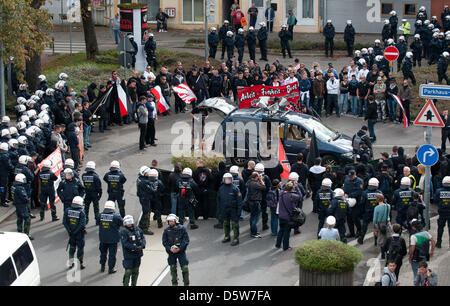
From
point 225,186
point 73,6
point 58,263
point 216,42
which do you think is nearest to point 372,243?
point 225,186

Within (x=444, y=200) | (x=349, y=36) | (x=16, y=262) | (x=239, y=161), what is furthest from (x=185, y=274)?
(x=349, y=36)

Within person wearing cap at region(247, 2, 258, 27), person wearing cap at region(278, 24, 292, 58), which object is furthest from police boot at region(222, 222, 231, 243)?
person wearing cap at region(247, 2, 258, 27)

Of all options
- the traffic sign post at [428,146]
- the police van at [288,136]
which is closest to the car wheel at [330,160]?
the police van at [288,136]

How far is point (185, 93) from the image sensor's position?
26734mm

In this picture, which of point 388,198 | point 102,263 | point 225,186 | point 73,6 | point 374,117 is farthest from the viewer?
point 73,6

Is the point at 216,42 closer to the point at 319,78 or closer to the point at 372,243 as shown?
the point at 319,78

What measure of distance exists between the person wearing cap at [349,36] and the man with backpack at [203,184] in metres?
18.0

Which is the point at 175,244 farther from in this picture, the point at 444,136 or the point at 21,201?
the point at 444,136

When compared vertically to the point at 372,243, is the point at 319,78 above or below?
above

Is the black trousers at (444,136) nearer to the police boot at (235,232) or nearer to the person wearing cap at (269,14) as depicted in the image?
the police boot at (235,232)

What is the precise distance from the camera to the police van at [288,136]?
2161 cm

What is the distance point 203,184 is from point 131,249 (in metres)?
4.21

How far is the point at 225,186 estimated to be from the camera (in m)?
17.6

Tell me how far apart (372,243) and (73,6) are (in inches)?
1043
